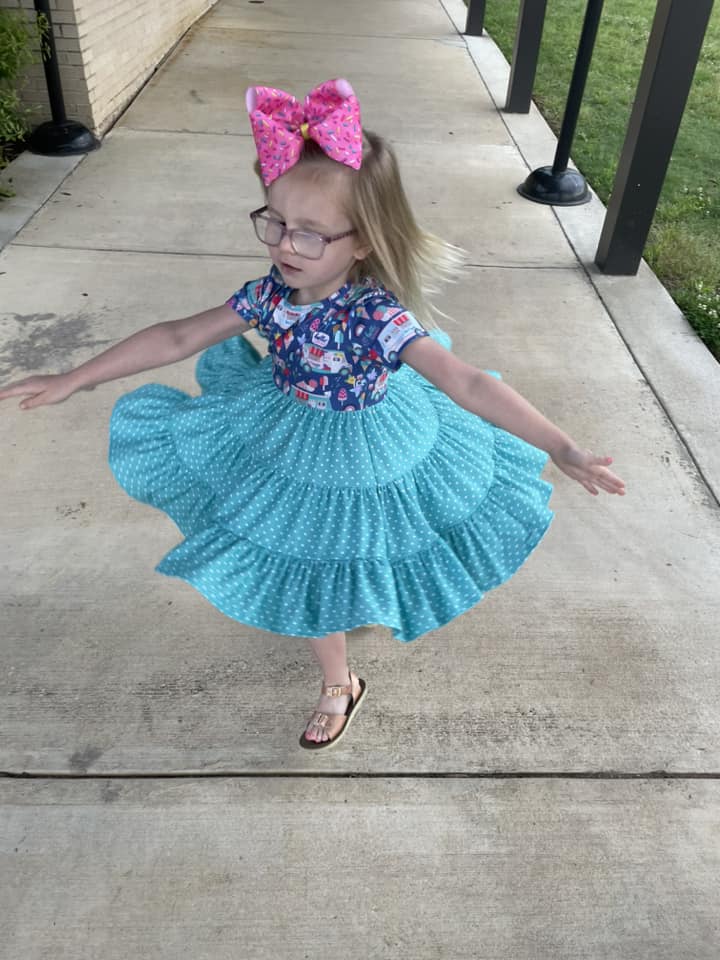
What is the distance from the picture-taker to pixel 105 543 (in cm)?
257

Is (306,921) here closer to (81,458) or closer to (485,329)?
(81,458)

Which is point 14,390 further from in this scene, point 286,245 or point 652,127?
point 652,127

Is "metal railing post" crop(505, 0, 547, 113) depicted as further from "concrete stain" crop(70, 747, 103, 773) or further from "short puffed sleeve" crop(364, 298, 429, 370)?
"concrete stain" crop(70, 747, 103, 773)

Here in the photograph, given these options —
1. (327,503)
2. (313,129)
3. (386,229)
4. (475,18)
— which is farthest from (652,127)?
(475,18)

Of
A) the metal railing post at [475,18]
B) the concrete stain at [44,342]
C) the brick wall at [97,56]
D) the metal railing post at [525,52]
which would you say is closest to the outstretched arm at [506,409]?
the concrete stain at [44,342]

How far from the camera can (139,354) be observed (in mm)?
1817

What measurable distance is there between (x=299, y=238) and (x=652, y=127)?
3.02m

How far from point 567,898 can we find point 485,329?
2.55m

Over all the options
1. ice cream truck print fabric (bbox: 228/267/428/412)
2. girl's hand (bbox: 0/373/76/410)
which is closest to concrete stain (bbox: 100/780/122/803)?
girl's hand (bbox: 0/373/76/410)

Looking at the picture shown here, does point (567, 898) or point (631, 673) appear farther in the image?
point (631, 673)

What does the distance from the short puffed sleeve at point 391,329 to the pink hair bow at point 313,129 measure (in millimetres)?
270

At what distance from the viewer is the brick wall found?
504 centimetres

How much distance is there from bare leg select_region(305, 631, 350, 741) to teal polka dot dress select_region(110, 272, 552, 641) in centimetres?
24

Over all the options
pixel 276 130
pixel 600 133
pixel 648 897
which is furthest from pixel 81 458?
pixel 600 133
